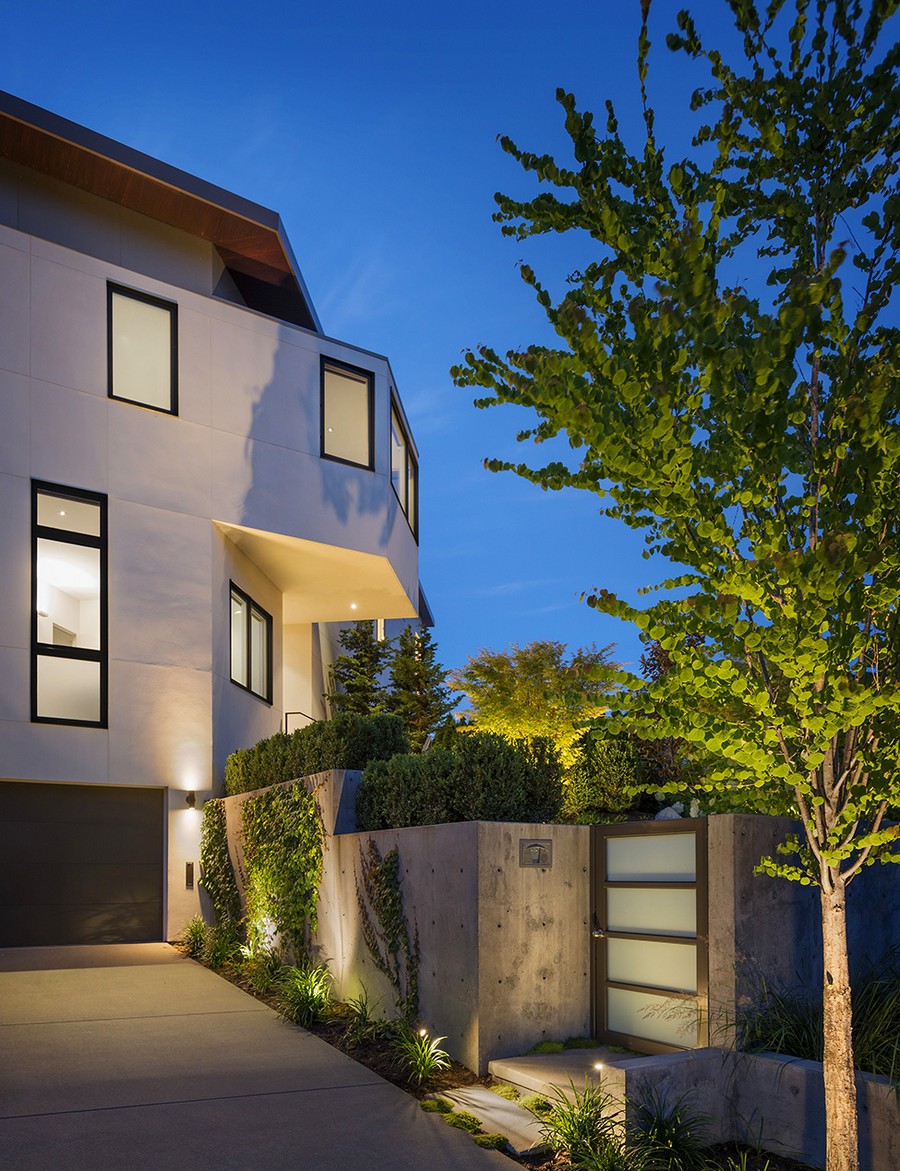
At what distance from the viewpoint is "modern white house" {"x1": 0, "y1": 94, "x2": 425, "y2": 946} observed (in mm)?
13344

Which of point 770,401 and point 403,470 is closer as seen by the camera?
point 770,401

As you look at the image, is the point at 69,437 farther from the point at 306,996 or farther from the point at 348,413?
the point at 306,996

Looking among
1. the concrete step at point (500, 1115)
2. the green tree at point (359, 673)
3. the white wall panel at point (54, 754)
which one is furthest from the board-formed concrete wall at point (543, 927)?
the green tree at point (359, 673)

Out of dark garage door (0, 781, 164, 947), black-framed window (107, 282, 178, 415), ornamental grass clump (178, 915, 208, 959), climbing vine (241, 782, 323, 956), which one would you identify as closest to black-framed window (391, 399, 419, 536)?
black-framed window (107, 282, 178, 415)

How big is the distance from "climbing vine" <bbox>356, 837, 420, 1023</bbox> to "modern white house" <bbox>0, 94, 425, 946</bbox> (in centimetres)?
539

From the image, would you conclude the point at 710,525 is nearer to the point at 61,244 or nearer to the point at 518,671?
the point at 61,244

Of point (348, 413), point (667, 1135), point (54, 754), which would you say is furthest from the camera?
point (348, 413)

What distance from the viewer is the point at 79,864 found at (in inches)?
539

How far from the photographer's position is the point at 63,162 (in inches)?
587

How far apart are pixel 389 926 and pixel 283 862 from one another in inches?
95.0

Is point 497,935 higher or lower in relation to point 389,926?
higher

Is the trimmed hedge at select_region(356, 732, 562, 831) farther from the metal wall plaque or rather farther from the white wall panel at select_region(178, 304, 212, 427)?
the white wall panel at select_region(178, 304, 212, 427)

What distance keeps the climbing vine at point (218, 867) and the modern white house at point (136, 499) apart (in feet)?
1.03

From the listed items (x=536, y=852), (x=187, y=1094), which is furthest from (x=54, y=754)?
(x=536, y=852)
